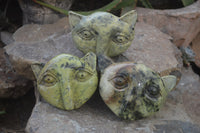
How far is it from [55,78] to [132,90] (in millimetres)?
372

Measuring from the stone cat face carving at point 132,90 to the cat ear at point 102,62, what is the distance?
2.3 inches

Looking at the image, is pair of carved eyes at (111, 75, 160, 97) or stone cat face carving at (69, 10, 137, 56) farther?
stone cat face carving at (69, 10, 137, 56)

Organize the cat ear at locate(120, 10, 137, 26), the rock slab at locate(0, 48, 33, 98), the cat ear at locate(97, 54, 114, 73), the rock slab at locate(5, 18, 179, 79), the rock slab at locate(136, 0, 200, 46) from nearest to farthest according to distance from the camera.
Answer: the cat ear at locate(97, 54, 114, 73) → the cat ear at locate(120, 10, 137, 26) → the rock slab at locate(5, 18, 179, 79) → the rock slab at locate(0, 48, 33, 98) → the rock slab at locate(136, 0, 200, 46)

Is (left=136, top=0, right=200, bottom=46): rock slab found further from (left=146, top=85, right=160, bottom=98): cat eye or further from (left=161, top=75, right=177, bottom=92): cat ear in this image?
(left=146, top=85, right=160, bottom=98): cat eye

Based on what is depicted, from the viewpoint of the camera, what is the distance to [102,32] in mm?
1397

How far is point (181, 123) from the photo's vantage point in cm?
137

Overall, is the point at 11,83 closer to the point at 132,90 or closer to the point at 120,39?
the point at 120,39

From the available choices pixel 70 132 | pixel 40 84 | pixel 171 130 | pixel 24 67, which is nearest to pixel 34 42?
pixel 24 67

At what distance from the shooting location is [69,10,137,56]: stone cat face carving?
1399mm

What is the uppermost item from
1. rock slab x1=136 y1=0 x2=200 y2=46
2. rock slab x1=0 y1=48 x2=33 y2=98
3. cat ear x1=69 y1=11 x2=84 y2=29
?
cat ear x1=69 y1=11 x2=84 y2=29

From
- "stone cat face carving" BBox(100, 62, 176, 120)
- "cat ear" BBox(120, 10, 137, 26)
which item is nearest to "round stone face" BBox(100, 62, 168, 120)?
"stone cat face carving" BBox(100, 62, 176, 120)

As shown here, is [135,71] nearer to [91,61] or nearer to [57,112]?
[91,61]

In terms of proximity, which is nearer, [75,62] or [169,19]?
[75,62]

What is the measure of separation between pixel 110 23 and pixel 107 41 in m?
0.10
